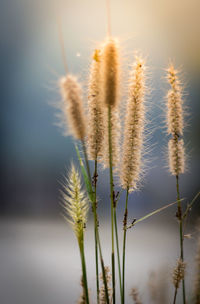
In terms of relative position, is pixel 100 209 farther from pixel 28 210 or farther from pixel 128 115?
pixel 128 115

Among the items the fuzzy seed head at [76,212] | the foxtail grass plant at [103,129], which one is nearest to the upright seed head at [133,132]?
the foxtail grass plant at [103,129]

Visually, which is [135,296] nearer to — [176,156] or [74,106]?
[176,156]

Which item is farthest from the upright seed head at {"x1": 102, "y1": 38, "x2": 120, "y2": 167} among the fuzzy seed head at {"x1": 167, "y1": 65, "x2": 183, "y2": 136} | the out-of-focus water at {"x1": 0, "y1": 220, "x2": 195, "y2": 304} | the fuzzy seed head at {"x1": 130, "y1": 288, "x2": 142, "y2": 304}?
the out-of-focus water at {"x1": 0, "y1": 220, "x2": 195, "y2": 304}

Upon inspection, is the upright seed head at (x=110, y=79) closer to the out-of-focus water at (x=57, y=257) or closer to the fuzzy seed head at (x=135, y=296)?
the fuzzy seed head at (x=135, y=296)

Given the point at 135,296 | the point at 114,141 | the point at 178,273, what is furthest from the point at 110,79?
the point at 135,296

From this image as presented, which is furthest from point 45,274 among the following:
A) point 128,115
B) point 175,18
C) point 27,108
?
point 175,18
